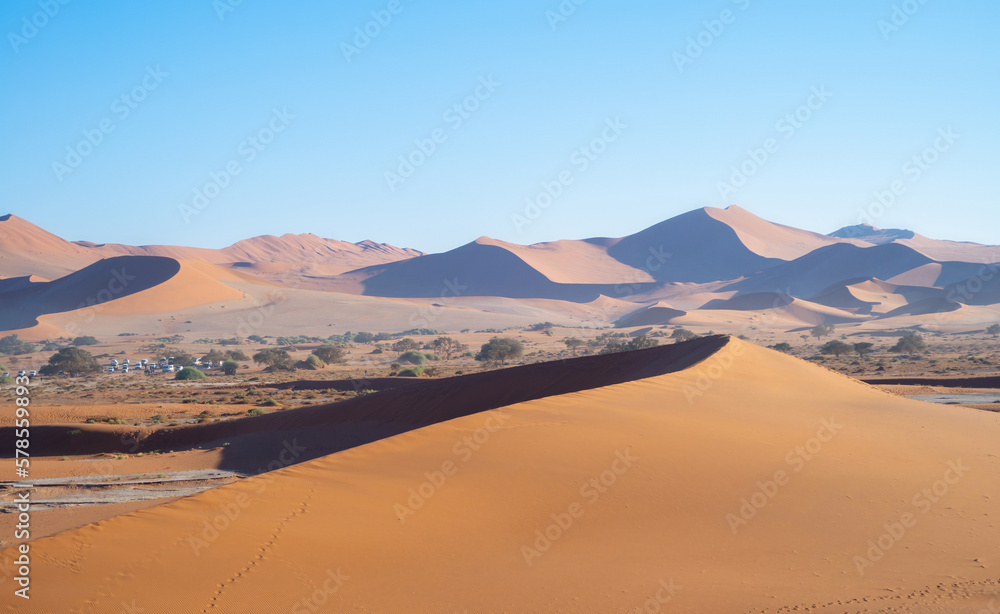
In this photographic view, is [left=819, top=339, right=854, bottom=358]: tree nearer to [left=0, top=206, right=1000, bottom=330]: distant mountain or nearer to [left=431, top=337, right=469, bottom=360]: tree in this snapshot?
[left=431, top=337, right=469, bottom=360]: tree

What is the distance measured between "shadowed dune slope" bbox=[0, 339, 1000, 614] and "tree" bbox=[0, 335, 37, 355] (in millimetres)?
65804

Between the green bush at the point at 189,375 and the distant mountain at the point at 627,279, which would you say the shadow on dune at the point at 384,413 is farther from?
the distant mountain at the point at 627,279

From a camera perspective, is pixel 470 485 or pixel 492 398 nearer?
pixel 470 485

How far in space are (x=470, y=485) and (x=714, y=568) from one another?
2984 millimetres

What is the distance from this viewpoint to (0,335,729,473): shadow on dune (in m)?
17.2

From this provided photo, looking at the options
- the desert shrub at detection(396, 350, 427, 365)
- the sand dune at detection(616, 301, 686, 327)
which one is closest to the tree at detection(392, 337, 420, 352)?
the desert shrub at detection(396, 350, 427, 365)

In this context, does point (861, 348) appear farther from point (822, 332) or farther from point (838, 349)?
point (822, 332)

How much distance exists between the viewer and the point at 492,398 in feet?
59.1

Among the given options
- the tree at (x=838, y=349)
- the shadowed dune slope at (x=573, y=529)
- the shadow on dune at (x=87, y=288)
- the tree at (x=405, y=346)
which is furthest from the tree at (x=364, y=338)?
the shadowed dune slope at (x=573, y=529)

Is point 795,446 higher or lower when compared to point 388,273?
lower

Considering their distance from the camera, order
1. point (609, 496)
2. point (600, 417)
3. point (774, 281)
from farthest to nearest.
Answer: point (774, 281) → point (600, 417) → point (609, 496)

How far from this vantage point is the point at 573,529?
22.4ft

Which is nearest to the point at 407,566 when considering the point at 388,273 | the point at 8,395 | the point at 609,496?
the point at 609,496

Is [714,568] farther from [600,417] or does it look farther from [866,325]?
[866,325]
